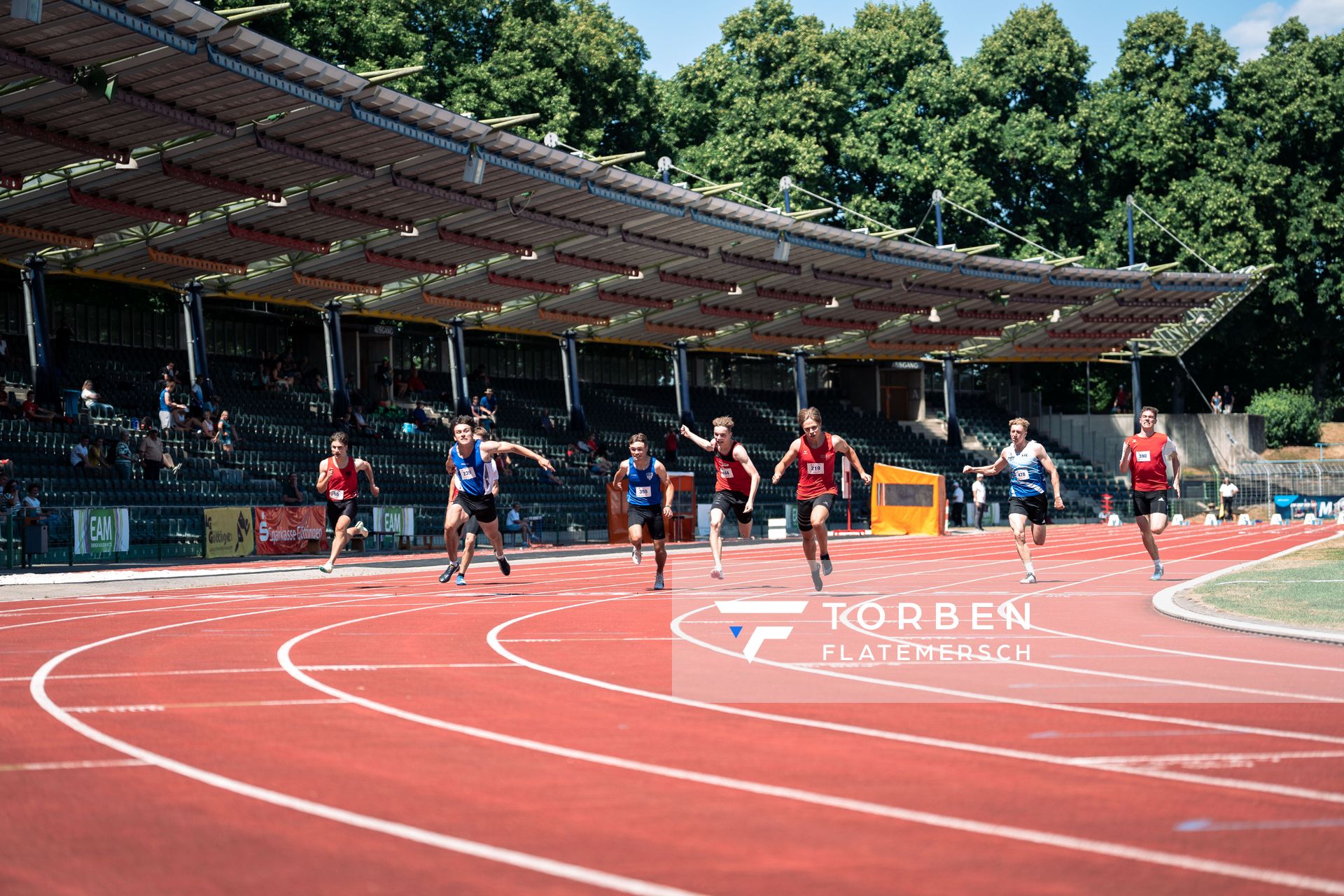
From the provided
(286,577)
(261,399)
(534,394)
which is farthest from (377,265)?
(286,577)

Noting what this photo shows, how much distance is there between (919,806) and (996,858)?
2.75 ft

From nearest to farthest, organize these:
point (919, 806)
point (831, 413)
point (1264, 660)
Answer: point (919, 806) < point (1264, 660) < point (831, 413)

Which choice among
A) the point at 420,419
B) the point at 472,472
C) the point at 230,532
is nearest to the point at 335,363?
the point at 420,419

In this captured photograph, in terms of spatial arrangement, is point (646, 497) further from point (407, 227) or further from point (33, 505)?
point (407, 227)

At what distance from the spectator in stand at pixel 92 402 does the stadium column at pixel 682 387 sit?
80.9 feet

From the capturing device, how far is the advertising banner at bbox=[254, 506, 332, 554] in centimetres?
2988

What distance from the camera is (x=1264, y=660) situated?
10.7m

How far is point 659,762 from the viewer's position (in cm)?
681

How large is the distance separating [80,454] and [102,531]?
13.0 feet

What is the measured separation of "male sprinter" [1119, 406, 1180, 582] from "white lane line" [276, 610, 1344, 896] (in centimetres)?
1299

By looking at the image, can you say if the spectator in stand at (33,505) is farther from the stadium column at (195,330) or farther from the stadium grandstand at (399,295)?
the stadium column at (195,330)

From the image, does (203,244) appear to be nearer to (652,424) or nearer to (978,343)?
(652,424)

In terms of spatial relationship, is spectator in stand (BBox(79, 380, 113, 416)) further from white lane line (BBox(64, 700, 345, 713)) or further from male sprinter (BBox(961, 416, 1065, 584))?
white lane line (BBox(64, 700, 345, 713))

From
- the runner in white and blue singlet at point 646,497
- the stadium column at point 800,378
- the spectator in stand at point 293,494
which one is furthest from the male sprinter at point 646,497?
the stadium column at point 800,378
